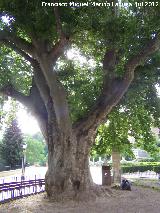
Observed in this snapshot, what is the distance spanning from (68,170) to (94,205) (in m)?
1.87

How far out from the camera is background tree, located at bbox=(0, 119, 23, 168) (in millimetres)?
48969

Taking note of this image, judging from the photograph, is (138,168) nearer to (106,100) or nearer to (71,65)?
(71,65)

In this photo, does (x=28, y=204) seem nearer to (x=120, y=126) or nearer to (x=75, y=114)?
(x=75, y=114)

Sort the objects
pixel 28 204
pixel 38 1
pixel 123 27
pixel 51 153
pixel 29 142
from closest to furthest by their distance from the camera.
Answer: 1. pixel 38 1
2. pixel 123 27
3. pixel 28 204
4. pixel 51 153
5. pixel 29 142

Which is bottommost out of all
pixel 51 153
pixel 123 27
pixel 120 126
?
pixel 51 153

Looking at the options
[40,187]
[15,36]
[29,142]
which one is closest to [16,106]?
[40,187]

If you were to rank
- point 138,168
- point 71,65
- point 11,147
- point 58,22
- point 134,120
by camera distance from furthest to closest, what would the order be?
point 11,147 → point 138,168 → point 134,120 → point 71,65 → point 58,22

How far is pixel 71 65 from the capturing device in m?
18.7

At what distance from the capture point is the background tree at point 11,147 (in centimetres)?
4897

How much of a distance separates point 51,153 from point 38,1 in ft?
21.4

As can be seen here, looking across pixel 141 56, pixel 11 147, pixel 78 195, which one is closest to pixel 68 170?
pixel 78 195

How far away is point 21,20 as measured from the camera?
13.1m

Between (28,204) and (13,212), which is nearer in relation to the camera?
(13,212)

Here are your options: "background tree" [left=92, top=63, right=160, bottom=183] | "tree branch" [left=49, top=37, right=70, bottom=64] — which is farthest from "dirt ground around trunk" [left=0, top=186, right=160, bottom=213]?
"tree branch" [left=49, top=37, right=70, bottom=64]
